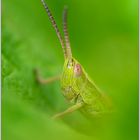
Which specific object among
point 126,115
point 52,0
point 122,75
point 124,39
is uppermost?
point 52,0

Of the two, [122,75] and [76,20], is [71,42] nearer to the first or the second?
[76,20]

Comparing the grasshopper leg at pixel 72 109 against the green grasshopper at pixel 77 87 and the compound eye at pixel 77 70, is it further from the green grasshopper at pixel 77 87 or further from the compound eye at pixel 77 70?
the compound eye at pixel 77 70

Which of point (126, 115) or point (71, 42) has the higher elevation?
point (71, 42)

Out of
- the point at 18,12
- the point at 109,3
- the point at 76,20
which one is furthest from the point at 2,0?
the point at 109,3

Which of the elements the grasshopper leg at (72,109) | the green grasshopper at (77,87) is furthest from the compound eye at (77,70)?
the grasshopper leg at (72,109)

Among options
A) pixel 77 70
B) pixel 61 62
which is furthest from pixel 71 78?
pixel 61 62

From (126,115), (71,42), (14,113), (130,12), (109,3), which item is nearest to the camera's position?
(14,113)
